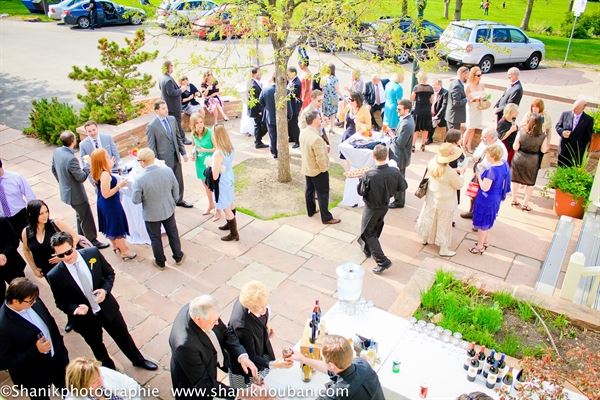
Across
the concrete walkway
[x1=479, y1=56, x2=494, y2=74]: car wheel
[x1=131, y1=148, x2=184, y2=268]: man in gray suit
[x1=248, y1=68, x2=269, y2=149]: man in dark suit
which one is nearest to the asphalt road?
[x1=479, y1=56, x2=494, y2=74]: car wheel

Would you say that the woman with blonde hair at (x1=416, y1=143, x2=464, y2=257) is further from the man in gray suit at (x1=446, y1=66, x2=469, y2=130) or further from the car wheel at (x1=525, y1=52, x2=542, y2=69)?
the car wheel at (x1=525, y1=52, x2=542, y2=69)

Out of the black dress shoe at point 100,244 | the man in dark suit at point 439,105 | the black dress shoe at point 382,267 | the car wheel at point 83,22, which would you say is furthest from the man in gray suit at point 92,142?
the car wheel at point 83,22

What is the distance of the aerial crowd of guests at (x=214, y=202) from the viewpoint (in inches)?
159

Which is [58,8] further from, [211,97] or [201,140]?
[201,140]

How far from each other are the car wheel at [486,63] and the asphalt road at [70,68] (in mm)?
293

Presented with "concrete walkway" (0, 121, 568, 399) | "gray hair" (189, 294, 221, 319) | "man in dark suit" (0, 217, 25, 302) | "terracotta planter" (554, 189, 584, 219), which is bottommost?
"concrete walkway" (0, 121, 568, 399)

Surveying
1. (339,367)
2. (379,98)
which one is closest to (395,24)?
(379,98)

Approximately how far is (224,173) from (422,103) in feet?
15.5

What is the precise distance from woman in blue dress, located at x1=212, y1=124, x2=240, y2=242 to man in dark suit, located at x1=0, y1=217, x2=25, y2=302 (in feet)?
8.19

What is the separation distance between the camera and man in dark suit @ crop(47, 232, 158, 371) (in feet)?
14.7

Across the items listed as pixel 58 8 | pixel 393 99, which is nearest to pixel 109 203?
pixel 393 99

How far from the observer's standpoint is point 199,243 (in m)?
7.39

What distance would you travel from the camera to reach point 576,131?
27.9ft

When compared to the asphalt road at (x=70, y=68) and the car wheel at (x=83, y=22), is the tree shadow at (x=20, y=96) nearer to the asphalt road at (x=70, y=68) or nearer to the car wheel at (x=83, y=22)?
the asphalt road at (x=70, y=68)
